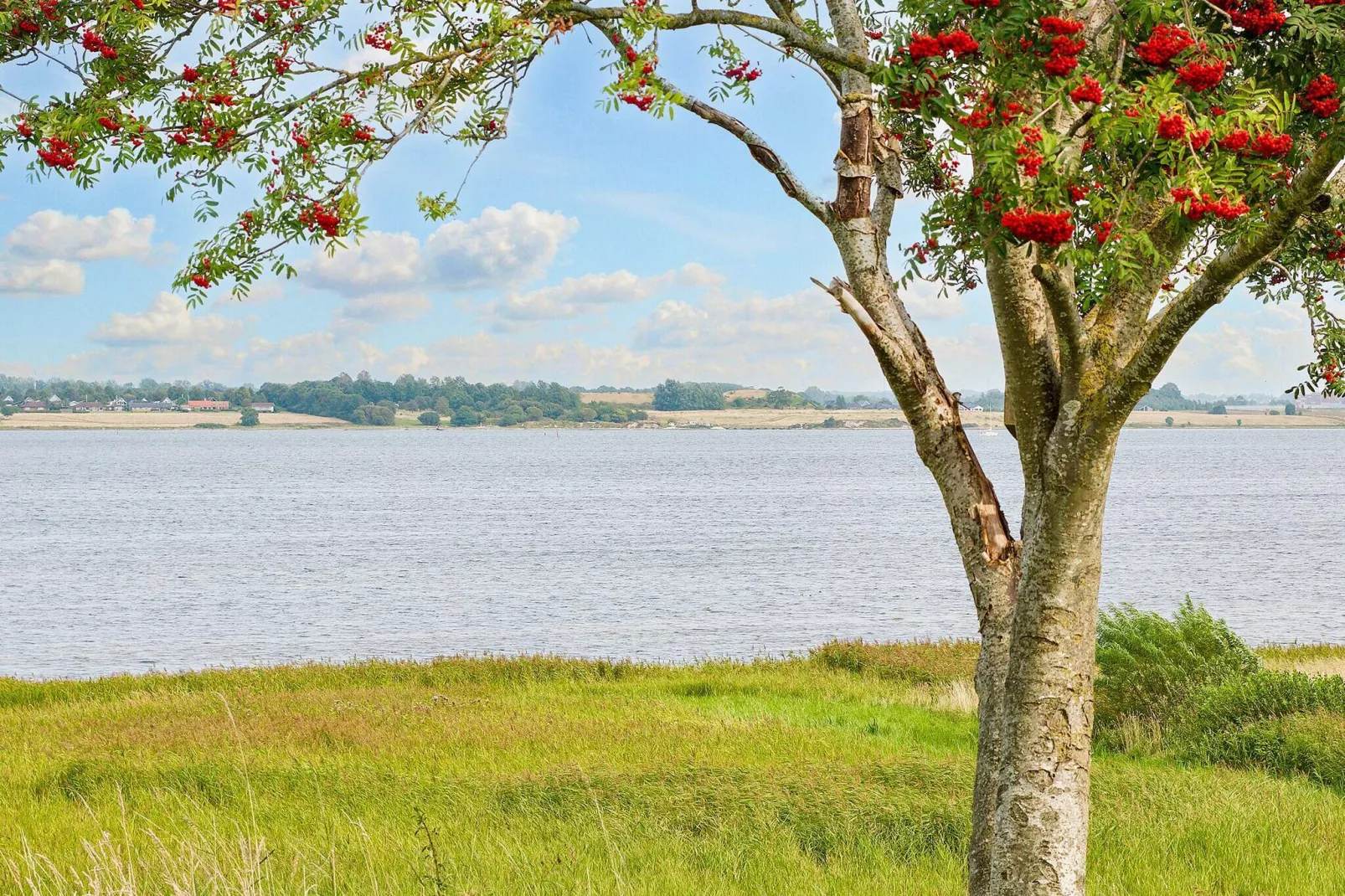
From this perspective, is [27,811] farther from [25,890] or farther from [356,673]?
[356,673]

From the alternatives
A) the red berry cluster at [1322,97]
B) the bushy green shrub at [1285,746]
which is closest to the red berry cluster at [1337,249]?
the red berry cluster at [1322,97]

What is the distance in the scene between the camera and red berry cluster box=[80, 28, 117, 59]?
284 inches

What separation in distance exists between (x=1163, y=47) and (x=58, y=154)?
20.5 feet

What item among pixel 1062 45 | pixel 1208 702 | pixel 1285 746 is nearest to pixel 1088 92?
pixel 1062 45

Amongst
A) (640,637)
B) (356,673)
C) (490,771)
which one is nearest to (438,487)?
(640,637)

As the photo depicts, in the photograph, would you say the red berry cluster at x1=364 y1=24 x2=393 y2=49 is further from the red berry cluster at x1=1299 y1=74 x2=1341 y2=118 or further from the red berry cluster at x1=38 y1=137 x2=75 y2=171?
the red berry cluster at x1=1299 y1=74 x2=1341 y2=118

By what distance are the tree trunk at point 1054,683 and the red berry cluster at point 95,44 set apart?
6.28m

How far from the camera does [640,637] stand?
116 feet

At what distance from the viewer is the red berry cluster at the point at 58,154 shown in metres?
6.98

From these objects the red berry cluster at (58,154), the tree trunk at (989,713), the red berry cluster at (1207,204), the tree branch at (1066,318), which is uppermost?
the red berry cluster at (58,154)

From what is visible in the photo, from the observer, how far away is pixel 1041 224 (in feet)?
13.4

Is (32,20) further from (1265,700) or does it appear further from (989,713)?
(1265,700)

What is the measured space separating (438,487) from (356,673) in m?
108

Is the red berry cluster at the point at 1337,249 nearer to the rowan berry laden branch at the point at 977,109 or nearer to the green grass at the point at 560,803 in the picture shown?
the rowan berry laden branch at the point at 977,109
